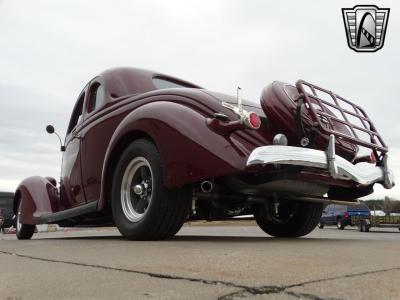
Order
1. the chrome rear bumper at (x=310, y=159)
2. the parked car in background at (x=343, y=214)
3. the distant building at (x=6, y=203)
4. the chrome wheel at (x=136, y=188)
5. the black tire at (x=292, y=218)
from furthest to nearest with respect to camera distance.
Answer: the distant building at (x=6, y=203) → the parked car in background at (x=343, y=214) → the black tire at (x=292, y=218) → the chrome wheel at (x=136, y=188) → the chrome rear bumper at (x=310, y=159)

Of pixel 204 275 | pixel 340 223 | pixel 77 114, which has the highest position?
pixel 77 114

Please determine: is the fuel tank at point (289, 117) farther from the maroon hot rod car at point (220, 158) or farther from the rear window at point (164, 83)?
the rear window at point (164, 83)

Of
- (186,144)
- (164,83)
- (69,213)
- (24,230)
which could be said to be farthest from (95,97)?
(24,230)

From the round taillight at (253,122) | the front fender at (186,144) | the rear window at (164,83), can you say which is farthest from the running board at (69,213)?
the round taillight at (253,122)

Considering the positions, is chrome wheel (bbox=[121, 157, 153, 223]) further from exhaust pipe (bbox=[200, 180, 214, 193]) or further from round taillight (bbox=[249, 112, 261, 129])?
round taillight (bbox=[249, 112, 261, 129])

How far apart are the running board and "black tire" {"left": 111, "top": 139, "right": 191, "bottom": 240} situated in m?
0.76

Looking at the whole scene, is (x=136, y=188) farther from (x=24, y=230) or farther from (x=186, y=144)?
(x=24, y=230)

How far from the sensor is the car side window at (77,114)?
271 inches

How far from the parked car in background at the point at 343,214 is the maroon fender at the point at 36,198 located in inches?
729

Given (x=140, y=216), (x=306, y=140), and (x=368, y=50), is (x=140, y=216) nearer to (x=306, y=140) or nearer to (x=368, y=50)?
(x=306, y=140)

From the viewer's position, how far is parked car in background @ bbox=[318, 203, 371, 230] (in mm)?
24031

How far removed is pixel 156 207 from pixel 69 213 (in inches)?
85.2

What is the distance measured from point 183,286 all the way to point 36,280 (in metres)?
0.82

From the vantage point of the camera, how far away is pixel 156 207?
4.21m
